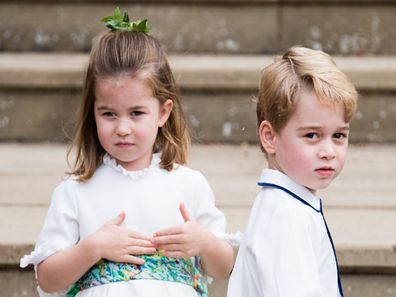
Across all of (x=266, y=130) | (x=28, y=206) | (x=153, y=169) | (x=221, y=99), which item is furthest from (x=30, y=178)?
(x=266, y=130)

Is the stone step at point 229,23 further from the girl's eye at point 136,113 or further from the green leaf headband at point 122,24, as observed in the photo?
the girl's eye at point 136,113

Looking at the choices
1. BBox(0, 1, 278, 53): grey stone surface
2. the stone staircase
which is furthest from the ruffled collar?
BBox(0, 1, 278, 53): grey stone surface

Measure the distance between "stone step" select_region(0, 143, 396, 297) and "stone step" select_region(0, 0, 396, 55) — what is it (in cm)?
54

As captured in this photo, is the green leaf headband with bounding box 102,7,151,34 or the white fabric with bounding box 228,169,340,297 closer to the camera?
the white fabric with bounding box 228,169,340,297

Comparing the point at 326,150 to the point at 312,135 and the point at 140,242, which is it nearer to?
the point at 312,135

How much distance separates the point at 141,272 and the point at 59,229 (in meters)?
0.25

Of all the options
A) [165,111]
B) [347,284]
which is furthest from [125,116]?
[347,284]

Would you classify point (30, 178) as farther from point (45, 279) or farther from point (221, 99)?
point (45, 279)

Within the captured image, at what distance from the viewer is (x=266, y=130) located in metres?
2.47

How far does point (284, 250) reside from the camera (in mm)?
2291

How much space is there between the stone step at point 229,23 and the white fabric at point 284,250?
2.19 m

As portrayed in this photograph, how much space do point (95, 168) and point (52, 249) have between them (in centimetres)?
25

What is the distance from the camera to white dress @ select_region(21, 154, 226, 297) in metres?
2.66

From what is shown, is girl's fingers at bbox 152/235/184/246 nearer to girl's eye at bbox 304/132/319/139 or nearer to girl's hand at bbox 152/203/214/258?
girl's hand at bbox 152/203/214/258
